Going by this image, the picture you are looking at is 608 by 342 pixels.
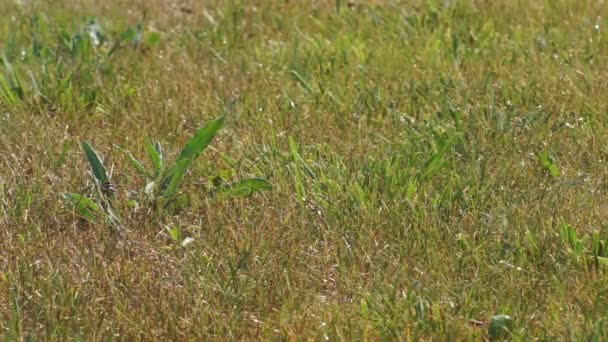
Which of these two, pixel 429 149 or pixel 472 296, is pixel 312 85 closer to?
pixel 429 149

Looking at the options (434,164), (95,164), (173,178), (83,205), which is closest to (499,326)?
(434,164)

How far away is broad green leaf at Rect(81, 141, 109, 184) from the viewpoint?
3.53m

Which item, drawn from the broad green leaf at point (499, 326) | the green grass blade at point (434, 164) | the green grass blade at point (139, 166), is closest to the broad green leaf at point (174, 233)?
the green grass blade at point (139, 166)

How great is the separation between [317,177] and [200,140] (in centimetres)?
40

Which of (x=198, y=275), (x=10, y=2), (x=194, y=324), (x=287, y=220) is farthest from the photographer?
(x=10, y=2)

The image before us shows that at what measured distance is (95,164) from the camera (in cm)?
353

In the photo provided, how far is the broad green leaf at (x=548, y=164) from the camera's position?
353 cm

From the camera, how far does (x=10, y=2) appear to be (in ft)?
19.3

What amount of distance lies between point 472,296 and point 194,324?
2.37 ft

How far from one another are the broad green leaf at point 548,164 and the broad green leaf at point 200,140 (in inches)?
41.5

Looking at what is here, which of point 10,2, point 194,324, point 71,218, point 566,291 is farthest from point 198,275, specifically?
point 10,2

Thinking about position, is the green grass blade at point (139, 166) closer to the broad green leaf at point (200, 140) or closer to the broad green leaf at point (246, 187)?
the broad green leaf at point (200, 140)

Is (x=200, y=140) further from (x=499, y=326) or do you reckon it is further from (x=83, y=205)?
(x=499, y=326)

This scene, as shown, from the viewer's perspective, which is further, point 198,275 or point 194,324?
→ point 198,275
